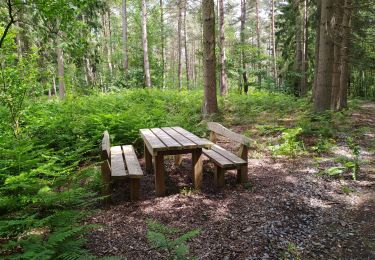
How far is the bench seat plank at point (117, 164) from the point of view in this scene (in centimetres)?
454

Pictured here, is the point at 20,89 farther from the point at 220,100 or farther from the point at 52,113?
the point at 220,100

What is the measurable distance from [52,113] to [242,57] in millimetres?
19061

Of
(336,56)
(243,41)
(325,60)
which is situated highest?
(243,41)

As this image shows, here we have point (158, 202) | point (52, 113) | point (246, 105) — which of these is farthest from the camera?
point (246, 105)

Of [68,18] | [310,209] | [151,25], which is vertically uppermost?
[151,25]

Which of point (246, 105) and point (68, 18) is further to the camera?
point (246, 105)

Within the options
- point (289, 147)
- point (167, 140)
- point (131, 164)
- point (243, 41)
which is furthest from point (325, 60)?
point (243, 41)

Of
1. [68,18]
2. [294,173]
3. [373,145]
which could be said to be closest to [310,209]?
[294,173]

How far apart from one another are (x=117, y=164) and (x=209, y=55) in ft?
20.8

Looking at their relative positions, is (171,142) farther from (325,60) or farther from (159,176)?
(325,60)

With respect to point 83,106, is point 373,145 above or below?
below

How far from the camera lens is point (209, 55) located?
33.8 ft

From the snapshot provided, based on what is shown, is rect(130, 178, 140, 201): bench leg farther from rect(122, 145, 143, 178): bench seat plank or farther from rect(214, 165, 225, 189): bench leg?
rect(214, 165, 225, 189): bench leg

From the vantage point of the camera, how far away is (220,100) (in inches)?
532
